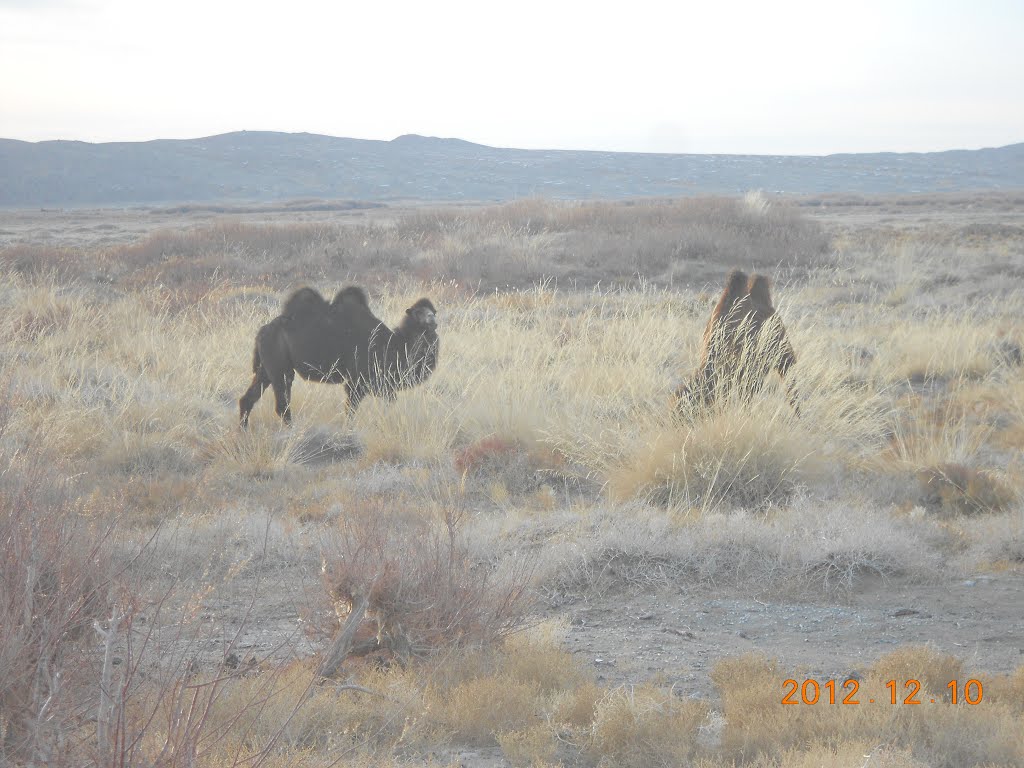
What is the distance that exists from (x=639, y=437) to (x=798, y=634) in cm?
283

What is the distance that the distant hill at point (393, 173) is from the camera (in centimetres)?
14075

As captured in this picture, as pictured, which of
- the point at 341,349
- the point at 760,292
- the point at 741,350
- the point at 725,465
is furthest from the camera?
the point at 341,349

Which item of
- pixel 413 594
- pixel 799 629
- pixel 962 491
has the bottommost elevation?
pixel 799 629

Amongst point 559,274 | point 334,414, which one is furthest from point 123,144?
point 334,414

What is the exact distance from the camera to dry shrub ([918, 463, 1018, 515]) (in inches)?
281

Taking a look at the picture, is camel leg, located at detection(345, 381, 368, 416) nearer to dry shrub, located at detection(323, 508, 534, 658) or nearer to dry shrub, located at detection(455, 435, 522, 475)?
dry shrub, located at detection(455, 435, 522, 475)

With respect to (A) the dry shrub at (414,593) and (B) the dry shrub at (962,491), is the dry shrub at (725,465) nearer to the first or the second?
(B) the dry shrub at (962,491)

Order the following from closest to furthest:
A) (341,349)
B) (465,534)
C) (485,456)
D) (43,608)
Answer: (43,608)
(465,534)
(485,456)
(341,349)

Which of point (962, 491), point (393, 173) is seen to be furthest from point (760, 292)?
point (393, 173)

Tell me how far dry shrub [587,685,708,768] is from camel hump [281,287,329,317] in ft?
19.9

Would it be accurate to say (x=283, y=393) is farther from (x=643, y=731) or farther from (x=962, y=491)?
(x=643, y=731)
